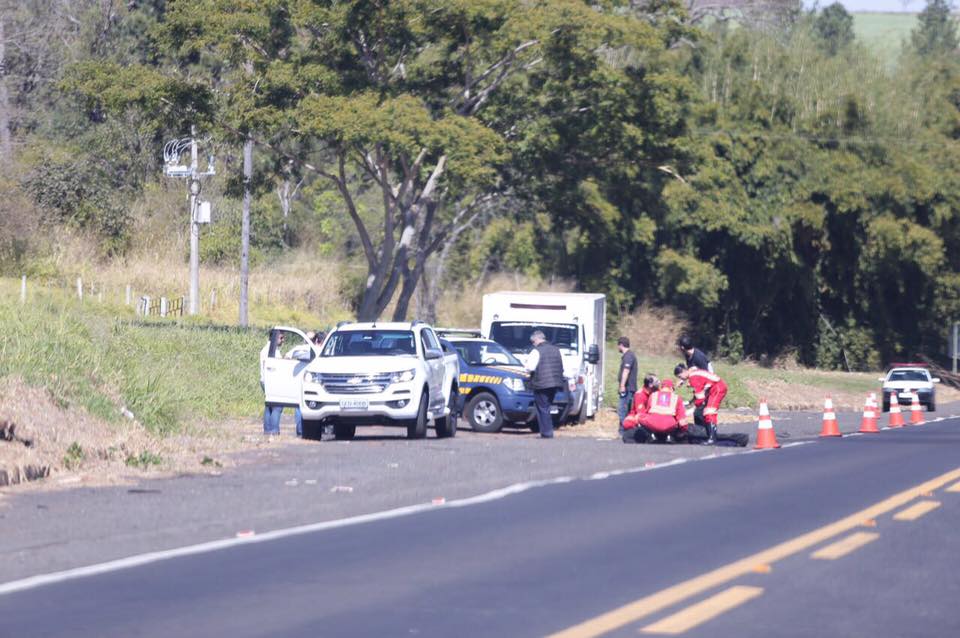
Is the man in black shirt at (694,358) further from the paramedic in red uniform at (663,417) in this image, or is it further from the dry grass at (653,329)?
the dry grass at (653,329)

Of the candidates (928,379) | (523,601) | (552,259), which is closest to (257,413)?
(523,601)

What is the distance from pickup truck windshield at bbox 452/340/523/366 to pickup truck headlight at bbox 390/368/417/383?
5.31m

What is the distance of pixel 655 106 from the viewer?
1519 inches

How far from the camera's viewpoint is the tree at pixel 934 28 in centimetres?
11187

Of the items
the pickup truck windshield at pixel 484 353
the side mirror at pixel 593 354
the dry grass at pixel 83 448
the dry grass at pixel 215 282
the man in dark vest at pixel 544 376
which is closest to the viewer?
the dry grass at pixel 83 448

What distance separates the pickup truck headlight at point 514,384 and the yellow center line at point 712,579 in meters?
12.3

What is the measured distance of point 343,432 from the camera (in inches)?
970

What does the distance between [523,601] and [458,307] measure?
47.7m

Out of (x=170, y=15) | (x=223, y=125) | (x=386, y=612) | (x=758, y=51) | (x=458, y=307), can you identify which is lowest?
(x=386, y=612)

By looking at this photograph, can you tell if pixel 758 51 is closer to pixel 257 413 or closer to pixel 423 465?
pixel 257 413

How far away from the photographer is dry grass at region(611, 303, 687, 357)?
189 ft

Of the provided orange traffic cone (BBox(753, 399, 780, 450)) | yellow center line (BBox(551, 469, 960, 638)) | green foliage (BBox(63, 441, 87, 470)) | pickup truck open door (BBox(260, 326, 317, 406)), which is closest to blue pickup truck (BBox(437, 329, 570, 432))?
pickup truck open door (BBox(260, 326, 317, 406))

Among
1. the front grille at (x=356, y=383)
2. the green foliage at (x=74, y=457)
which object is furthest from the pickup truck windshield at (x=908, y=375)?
the green foliage at (x=74, y=457)

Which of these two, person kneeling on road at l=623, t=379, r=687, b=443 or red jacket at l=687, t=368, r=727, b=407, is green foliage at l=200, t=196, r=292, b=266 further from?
red jacket at l=687, t=368, r=727, b=407
